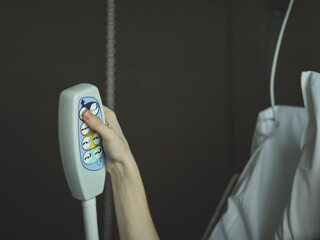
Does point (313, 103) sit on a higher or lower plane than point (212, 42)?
lower

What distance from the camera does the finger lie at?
1.95ft

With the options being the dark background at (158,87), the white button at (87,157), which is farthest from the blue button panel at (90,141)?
the dark background at (158,87)

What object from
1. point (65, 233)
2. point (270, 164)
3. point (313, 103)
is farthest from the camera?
point (65, 233)

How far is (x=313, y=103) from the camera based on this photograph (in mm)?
825

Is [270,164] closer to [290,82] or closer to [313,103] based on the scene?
[313,103]

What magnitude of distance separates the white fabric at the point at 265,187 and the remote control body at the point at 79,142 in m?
0.46

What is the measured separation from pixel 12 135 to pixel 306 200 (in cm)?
93

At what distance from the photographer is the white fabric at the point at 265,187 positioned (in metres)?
0.93

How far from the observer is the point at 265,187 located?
965 millimetres

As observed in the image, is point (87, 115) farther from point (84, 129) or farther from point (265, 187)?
point (265, 187)

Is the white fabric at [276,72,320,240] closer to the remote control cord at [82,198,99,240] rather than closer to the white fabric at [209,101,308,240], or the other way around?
the white fabric at [209,101,308,240]

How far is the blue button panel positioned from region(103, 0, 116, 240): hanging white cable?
737 mm

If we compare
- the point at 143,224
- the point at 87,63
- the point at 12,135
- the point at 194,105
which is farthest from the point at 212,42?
the point at 143,224

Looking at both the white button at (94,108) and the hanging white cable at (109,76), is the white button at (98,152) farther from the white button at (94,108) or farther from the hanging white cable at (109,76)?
the hanging white cable at (109,76)
